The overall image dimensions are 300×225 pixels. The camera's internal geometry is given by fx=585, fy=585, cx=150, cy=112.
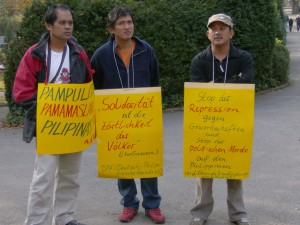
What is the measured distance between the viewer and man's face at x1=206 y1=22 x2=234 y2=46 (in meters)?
4.52

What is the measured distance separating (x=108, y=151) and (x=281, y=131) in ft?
17.2

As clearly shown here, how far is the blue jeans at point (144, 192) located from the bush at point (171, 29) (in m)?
6.02

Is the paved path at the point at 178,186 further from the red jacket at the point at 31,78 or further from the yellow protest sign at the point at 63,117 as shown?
the red jacket at the point at 31,78

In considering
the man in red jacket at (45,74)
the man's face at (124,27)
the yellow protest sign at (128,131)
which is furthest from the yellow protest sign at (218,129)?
the man in red jacket at (45,74)

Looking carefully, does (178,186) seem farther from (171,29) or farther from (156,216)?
(171,29)

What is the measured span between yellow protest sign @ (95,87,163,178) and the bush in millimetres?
6085

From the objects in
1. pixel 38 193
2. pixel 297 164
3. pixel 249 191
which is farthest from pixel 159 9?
pixel 38 193

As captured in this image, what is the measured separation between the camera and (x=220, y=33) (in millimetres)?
4531

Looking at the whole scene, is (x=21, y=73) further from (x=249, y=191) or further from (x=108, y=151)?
(x=249, y=191)

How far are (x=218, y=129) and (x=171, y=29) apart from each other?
7.54 metres

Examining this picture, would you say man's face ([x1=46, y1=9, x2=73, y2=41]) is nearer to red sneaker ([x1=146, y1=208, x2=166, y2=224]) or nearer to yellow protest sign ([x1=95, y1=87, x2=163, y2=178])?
yellow protest sign ([x1=95, y1=87, x2=163, y2=178])

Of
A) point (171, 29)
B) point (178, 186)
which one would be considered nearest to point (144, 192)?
point (178, 186)

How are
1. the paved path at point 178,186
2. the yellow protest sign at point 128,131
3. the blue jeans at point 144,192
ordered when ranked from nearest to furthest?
the yellow protest sign at point 128,131 < the blue jeans at point 144,192 < the paved path at point 178,186

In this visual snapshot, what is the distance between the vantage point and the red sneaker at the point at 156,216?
4965mm
